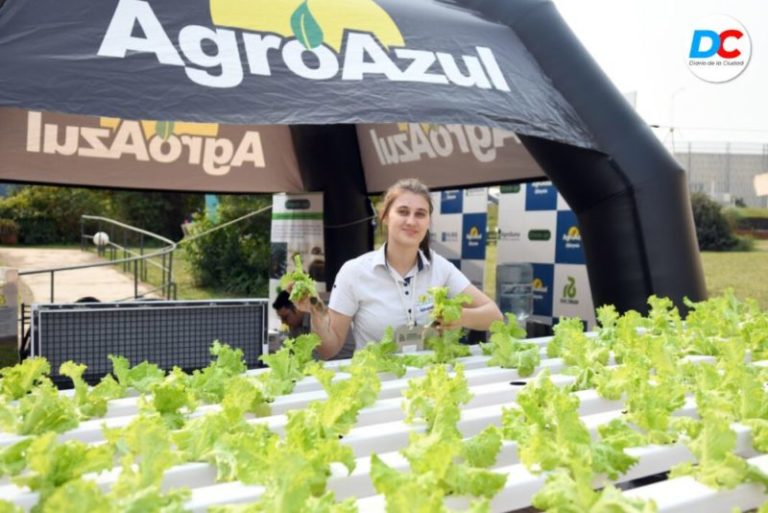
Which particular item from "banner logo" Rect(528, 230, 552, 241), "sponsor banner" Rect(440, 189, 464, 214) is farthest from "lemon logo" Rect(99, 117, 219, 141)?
"banner logo" Rect(528, 230, 552, 241)

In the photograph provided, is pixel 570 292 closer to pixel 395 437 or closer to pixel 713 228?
pixel 395 437

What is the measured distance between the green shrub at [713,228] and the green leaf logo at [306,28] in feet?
40.0

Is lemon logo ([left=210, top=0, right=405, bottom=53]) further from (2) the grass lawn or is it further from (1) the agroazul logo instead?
(2) the grass lawn

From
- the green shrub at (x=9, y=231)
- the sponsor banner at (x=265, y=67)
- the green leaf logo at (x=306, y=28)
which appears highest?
the green leaf logo at (x=306, y=28)

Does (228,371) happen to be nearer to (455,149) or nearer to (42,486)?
(42,486)

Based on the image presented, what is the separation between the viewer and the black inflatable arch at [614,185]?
12.3 feet

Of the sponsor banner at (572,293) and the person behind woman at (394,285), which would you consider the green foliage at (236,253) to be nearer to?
the sponsor banner at (572,293)

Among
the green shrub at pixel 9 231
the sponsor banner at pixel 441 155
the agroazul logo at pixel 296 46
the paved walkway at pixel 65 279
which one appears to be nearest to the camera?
the agroazul logo at pixel 296 46


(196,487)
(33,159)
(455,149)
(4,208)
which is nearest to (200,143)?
(33,159)

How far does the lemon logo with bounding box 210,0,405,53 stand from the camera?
10.8 feet

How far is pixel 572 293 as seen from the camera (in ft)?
20.2

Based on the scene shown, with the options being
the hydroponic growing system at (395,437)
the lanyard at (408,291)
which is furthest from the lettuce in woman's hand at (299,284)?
the lanyard at (408,291)

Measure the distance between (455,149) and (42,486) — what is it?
18.5 ft

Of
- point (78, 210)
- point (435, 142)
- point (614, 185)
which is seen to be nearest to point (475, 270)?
point (435, 142)
